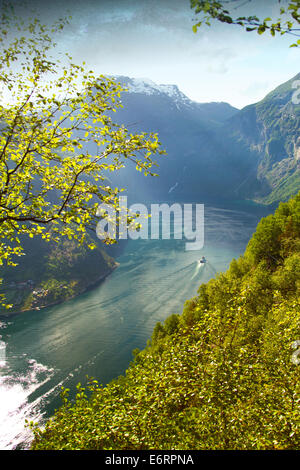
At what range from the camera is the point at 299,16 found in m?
4.53

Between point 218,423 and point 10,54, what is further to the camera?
point 218,423

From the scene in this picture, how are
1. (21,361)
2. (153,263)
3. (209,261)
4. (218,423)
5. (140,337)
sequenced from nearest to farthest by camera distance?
(218,423) → (21,361) → (140,337) → (209,261) → (153,263)

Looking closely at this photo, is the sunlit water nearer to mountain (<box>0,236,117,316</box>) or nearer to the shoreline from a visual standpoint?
the shoreline

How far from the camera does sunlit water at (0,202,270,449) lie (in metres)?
69.7

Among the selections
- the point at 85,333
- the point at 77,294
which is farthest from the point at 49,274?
the point at 85,333

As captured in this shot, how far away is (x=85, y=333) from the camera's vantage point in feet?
316

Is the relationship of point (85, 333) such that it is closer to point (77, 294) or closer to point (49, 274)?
point (77, 294)

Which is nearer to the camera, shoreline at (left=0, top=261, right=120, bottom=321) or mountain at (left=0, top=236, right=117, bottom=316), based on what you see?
shoreline at (left=0, top=261, right=120, bottom=321)

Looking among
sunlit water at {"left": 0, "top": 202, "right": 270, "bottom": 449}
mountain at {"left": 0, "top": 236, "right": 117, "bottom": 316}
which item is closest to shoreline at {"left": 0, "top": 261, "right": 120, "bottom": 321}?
mountain at {"left": 0, "top": 236, "right": 117, "bottom": 316}

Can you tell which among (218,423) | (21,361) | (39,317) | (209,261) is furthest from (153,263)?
(218,423)

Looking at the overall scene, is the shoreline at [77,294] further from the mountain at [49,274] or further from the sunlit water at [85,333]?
the sunlit water at [85,333]

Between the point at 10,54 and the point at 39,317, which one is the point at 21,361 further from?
the point at 10,54

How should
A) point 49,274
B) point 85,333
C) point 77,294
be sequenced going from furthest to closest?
1. point 49,274
2. point 77,294
3. point 85,333

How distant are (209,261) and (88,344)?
84906mm
